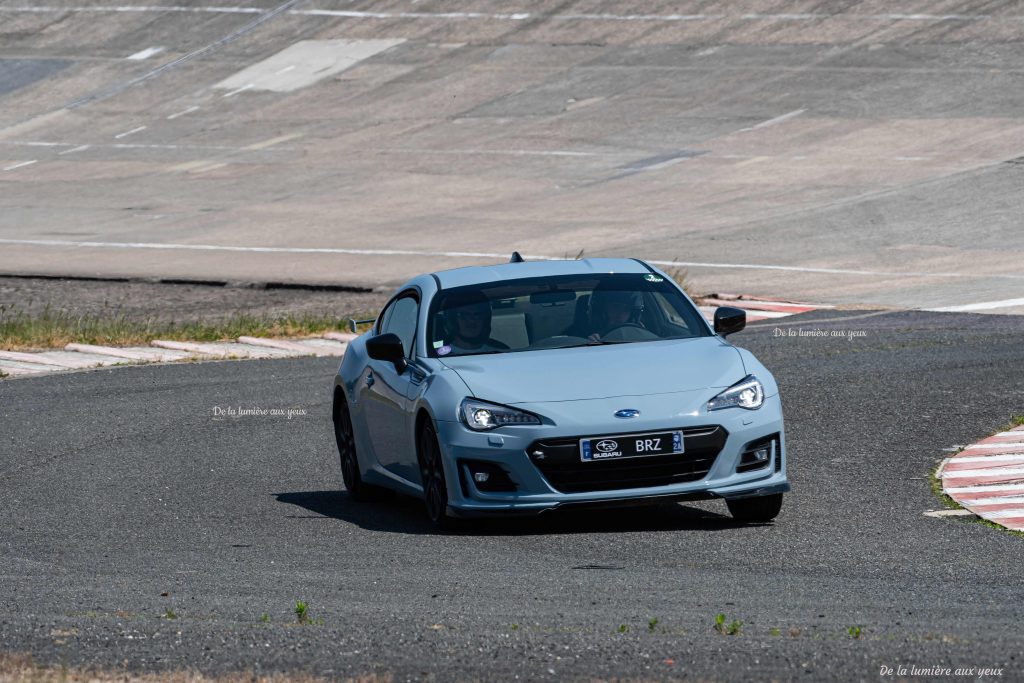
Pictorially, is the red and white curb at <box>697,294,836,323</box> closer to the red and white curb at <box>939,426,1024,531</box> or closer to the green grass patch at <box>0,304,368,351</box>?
the green grass patch at <box>0,304,368,351</box>

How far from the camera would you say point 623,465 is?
9.96 meters

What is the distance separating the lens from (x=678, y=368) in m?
10.4

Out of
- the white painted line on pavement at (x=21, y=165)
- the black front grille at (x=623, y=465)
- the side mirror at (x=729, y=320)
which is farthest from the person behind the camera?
the white painted line on pavement at (x=21, y=165)

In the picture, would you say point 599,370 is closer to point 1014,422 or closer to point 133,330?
point 1014,422

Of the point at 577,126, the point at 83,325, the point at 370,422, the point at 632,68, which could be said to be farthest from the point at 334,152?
the point at 370,422

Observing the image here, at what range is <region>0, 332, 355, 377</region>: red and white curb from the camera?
65.0ft

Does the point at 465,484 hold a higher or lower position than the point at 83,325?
higher

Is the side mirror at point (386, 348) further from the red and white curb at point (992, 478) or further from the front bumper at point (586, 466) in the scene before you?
the red and white curb at point (992, 478)

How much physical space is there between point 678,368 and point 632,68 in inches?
1538

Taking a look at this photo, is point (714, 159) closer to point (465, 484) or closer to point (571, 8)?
point (571, 8)

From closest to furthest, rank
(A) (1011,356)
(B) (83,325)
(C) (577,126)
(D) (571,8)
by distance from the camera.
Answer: (A) (1011,356) < (B) (83,325) < (C) (577,126) < (D) (571,8)

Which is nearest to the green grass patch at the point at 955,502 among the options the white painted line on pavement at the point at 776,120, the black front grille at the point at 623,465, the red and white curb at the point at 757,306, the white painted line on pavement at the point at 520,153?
the black front grille at the point at 623,465

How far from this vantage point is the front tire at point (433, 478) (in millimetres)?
10367

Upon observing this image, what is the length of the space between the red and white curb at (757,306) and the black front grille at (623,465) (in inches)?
482
